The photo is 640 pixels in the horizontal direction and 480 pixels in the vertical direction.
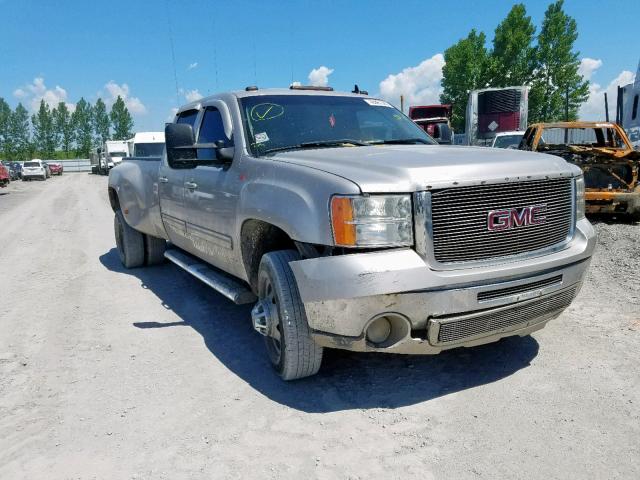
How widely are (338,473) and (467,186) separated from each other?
157 centimetres

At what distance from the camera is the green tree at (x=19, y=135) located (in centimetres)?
9281

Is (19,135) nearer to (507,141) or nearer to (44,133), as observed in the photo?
(44,133)

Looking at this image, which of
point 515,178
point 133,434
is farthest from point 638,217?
point 133,434

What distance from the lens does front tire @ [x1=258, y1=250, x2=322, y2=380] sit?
3064 mm

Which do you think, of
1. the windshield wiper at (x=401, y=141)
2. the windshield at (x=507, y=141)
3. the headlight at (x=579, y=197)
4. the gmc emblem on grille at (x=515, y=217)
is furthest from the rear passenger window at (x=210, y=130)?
the windshield at (x=507, y=141)

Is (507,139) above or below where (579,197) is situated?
above

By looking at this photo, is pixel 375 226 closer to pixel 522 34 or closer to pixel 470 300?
pixel 470 300

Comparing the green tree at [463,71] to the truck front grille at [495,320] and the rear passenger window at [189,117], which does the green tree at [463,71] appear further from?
the truck front grille at [495,320]

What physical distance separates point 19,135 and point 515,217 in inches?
4360

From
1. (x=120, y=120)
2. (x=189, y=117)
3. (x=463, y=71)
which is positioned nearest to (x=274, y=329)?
(x=189, y=117)

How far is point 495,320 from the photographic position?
2.88 metres

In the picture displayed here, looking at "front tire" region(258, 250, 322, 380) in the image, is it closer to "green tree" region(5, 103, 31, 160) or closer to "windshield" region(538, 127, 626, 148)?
"windshield" region(538, 127, 626, 148)

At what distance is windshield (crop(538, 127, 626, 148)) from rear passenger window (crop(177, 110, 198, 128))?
20.6ft

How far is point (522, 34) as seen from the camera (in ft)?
145
